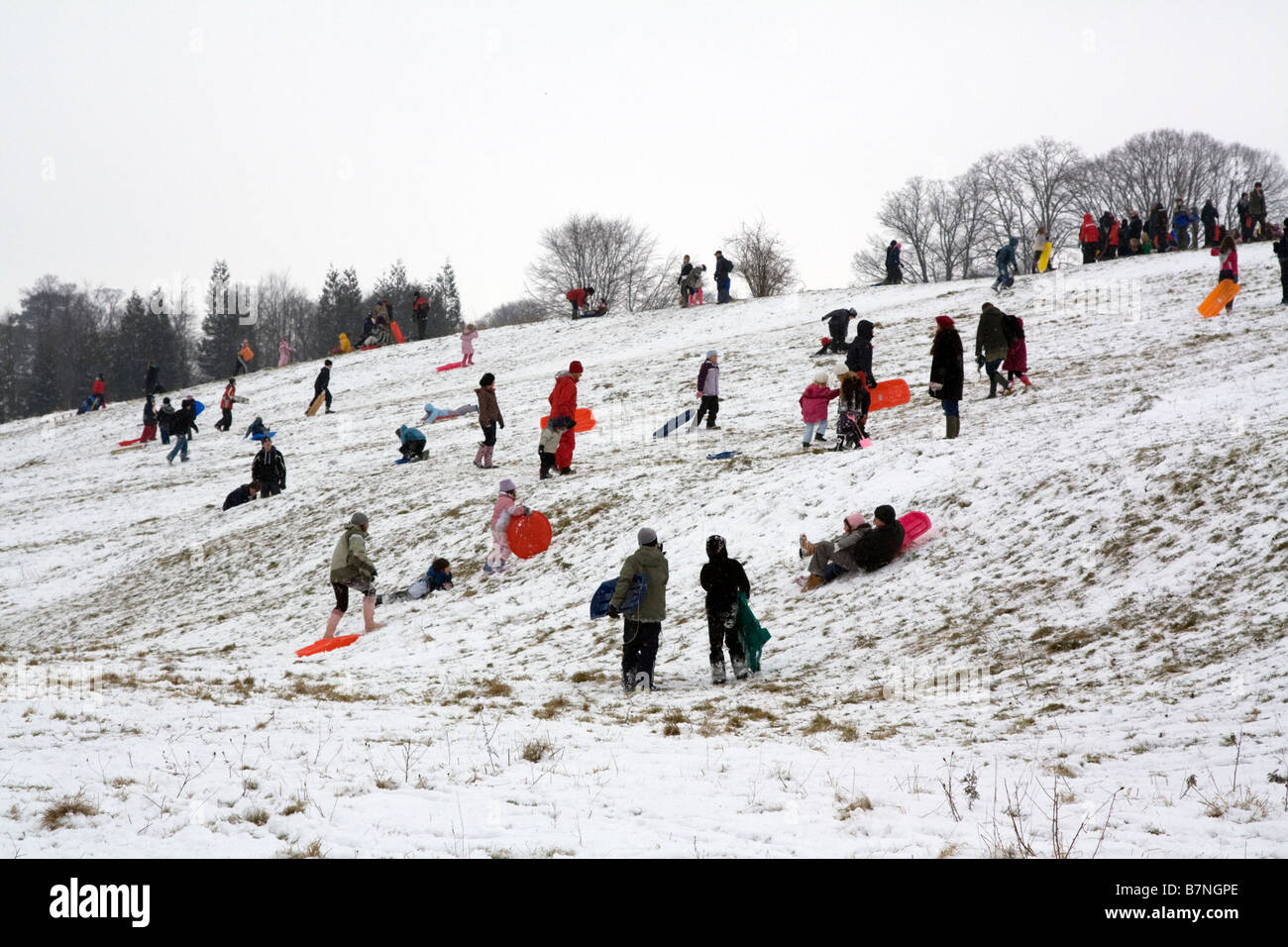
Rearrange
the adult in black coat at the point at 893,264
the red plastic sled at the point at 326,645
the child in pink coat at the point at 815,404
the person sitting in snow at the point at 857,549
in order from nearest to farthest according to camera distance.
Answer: the person sitting in snow at the point at 857,549 → the red plastic sled at the point at 326,645 → the child in pink coat at the point at 815,404 → the adult in black coat at the point at 893,264

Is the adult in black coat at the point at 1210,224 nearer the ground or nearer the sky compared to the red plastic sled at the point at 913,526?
nearer the sky

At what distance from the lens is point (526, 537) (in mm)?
14578

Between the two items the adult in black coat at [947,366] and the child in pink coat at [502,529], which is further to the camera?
the child in pink coat at [502,529]

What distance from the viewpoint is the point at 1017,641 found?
8414 mm

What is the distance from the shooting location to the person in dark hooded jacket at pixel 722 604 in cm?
910

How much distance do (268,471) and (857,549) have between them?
15305mm

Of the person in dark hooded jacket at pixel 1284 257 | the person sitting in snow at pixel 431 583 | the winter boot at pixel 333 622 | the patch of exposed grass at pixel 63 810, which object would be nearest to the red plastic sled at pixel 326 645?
the winter boot at pixel 333 622

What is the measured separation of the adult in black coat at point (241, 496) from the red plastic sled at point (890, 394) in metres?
14.4

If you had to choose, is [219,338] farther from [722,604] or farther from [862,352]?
[722,604]

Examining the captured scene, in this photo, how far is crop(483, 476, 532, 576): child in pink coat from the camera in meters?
14.4

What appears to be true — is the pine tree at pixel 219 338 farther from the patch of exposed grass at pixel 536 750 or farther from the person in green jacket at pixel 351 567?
the patch of exposed grass at pixel 536 750
